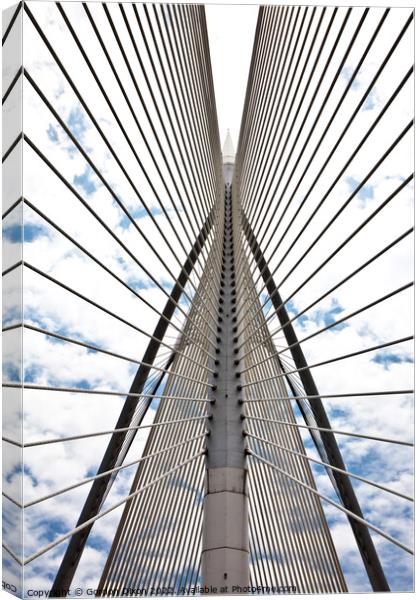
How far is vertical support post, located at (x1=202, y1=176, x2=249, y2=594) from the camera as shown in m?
3.84

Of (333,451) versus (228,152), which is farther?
(228,152)

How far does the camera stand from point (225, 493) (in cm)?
418

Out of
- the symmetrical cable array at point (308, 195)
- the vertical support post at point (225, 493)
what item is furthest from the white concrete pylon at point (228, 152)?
the vertical support post at point (225, 493)

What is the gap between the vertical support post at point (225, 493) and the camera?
3842 millimetres

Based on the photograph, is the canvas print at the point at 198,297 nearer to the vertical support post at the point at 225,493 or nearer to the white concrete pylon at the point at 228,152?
the vertical support post at the point at 225,493

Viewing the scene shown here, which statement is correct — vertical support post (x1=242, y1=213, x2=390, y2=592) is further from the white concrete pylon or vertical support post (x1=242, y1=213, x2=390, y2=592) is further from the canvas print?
the white concrete pylon

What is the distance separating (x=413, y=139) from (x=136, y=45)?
62.9 inches

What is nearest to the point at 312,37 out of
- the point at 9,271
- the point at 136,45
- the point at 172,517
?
the point at 136,45

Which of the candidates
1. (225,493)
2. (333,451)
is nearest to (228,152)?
(333,451)

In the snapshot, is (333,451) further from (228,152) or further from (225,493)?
(228,152)

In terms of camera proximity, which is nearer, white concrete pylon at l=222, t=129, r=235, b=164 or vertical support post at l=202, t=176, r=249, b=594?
vertical support post at l=202, t=176, r=249, b=594

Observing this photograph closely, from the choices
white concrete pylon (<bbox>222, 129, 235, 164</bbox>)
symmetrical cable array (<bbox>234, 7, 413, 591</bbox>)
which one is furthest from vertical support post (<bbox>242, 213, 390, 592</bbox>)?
white concrete pylon (<bbox>222, 129, 235, 164</bbox>)

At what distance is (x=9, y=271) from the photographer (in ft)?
8.93

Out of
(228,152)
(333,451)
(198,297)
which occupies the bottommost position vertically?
(333,451)
